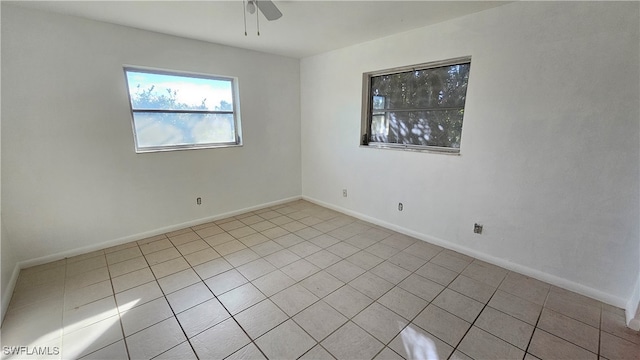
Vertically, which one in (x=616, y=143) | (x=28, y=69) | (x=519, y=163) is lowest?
(x=519, y=163)

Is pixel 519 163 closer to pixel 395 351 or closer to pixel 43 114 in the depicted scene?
pixel 395 351

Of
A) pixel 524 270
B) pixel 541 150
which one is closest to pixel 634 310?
pixel 524 270

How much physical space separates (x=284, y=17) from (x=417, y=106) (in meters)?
1.76

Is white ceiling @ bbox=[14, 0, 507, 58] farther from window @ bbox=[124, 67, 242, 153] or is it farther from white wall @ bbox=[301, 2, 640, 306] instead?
window @ bbox=[124, 67, 242, 153]

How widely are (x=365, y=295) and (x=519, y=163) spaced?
184 cm

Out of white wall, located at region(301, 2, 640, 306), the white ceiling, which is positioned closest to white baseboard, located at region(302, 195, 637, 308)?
white wall, located at region(301, 2, 640, 306)

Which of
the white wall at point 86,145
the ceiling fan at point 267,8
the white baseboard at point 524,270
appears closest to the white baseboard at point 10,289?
the white wall at point 86,145

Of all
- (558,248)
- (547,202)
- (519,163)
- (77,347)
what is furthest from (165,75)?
(558,248)

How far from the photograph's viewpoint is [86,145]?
8.91ft

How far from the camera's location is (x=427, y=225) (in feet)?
10.3

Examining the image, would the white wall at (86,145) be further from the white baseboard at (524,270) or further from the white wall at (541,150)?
the white baseboard at (524,270)

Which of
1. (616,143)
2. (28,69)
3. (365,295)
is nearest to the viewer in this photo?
(616,143)

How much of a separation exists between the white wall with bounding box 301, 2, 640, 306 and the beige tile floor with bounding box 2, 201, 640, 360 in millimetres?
336

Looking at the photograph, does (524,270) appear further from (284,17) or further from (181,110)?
(181,110)
